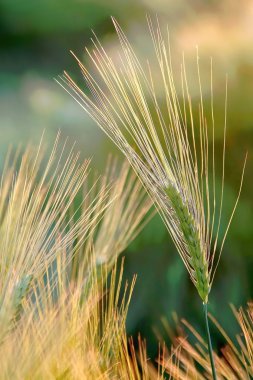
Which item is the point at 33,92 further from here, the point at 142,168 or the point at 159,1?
the point at 142,168

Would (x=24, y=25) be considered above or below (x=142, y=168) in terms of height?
above

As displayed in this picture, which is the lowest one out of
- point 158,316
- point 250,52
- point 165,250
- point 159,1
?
point 158,316

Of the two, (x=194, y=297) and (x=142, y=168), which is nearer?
(x=142, y=168)

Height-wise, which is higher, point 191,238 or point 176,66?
point 176,66

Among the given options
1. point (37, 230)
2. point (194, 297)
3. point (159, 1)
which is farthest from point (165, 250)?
point (37, 230)
